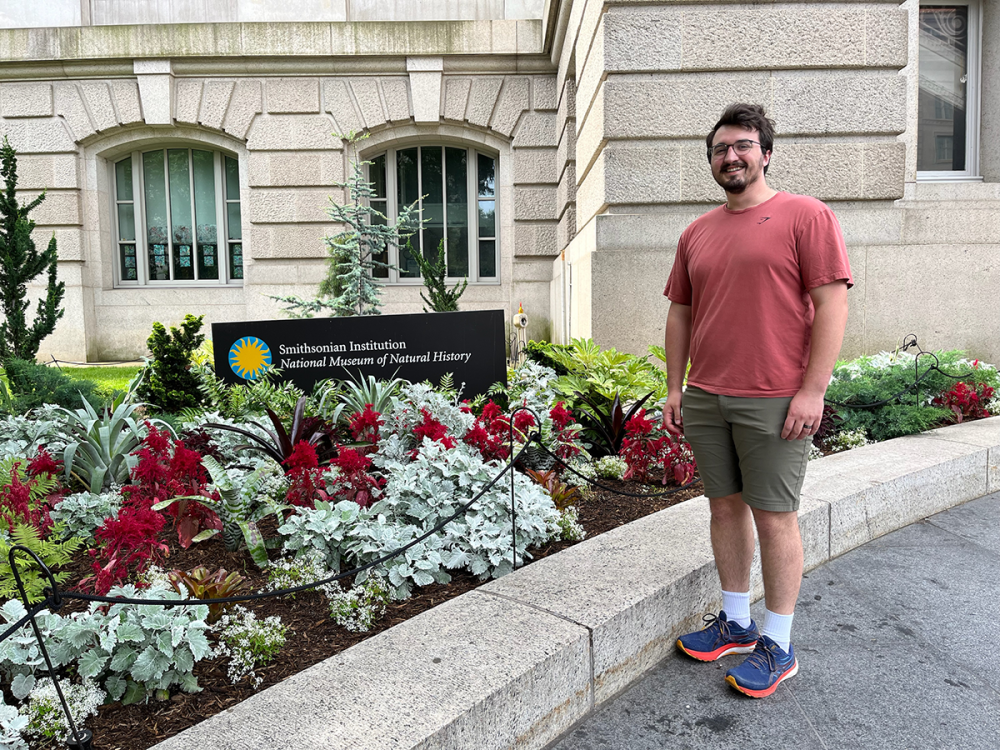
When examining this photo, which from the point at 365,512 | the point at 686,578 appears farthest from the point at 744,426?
the point at 365,512

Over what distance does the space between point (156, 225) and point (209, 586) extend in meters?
13.8

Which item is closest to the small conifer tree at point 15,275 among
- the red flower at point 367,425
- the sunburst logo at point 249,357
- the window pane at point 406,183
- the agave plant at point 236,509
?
the sunburst logo at point 249,357

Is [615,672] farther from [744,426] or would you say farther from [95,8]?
[95,8]

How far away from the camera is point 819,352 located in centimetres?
247

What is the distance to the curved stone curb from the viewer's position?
79.7 inches

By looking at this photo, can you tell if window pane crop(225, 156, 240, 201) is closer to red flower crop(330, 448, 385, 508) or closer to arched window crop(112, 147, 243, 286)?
arched window crop(112, 147, 243, 286)

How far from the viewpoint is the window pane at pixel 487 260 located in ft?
47.5

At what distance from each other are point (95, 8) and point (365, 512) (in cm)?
1477

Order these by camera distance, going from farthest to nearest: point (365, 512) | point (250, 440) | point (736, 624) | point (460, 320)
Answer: point (460, 320) < point (250, 440) < point (365, 512) < point (736, 624)

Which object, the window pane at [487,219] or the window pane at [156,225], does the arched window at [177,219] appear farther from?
the window pane at [487,219]

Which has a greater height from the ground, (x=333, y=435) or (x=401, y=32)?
(x=401, y=32)

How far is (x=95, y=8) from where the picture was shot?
44.6 feet

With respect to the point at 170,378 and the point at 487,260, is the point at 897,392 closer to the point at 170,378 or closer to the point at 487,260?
the point at 170,378

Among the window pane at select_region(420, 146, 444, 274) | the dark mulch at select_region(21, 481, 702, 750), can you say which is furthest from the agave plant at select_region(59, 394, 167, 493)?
the window pane at select_region(420, 146, 444, 274)
